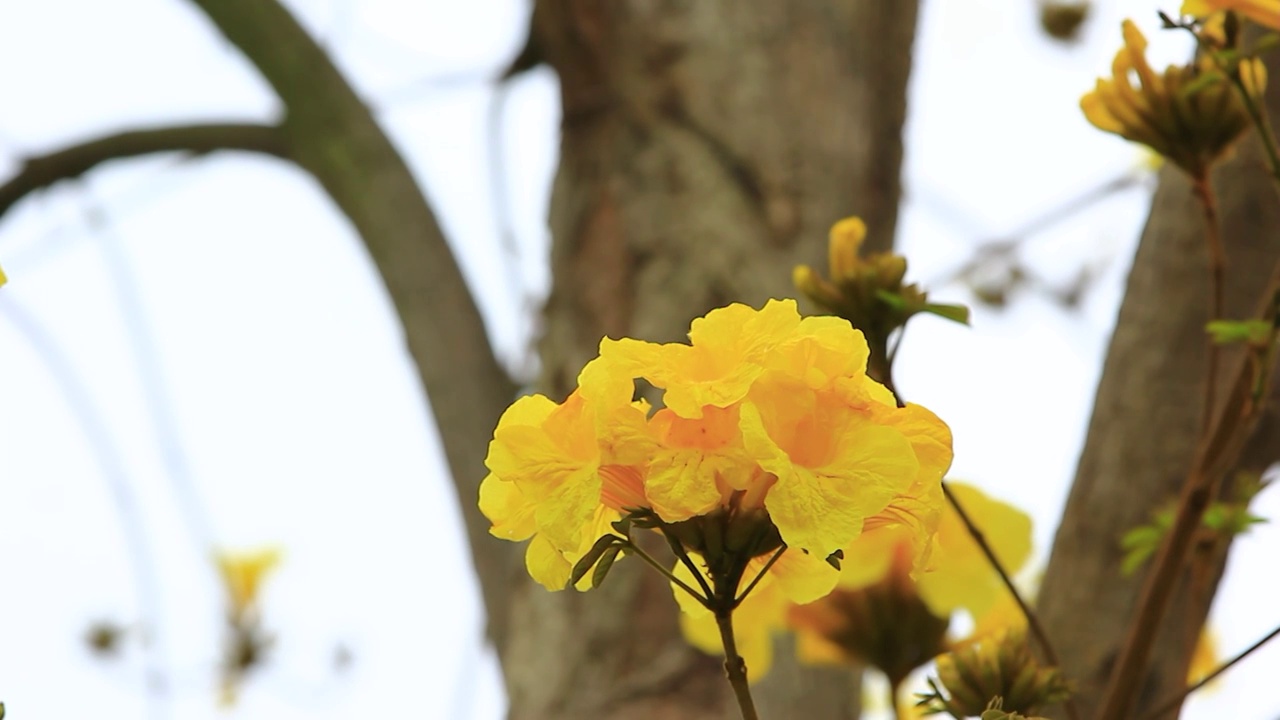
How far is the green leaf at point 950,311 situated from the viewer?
562 mm

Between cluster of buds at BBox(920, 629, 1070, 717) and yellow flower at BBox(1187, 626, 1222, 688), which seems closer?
cluster of buds at BBox(920, 629, 1070, 717)

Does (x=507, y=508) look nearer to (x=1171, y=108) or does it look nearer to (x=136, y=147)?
(x=1171, y=108)

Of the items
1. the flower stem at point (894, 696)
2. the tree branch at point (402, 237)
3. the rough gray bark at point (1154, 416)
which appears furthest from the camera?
the tree branch at point (402, 237)

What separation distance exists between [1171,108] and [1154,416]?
34 cm

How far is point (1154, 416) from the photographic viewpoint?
0.88m

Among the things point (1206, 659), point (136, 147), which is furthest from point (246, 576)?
point (1206, 659)

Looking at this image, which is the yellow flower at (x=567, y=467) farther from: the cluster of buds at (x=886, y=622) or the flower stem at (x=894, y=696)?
the cluster of buds at (x=886, y=622)

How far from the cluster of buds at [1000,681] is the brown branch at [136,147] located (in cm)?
105

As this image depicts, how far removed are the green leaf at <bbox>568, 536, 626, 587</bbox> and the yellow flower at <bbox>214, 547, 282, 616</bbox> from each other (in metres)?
1.59

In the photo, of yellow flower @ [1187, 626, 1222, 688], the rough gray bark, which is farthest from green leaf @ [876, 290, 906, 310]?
yellow flower @ [1187, 626, 1222, 688]

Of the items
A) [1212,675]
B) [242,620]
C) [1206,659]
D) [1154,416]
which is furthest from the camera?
[242,620]

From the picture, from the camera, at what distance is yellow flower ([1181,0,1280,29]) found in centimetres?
52

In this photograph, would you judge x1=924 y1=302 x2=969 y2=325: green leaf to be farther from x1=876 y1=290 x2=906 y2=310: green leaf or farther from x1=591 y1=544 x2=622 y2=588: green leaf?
x1=591 y1=544 x2=622 y2=588: green leaf

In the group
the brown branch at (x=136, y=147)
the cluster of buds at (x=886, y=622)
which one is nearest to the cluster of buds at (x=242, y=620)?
the brown branch at (x=136, y=147)
